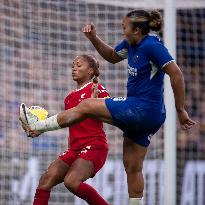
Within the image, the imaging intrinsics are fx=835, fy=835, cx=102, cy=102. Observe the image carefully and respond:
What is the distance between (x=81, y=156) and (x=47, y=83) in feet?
11.0

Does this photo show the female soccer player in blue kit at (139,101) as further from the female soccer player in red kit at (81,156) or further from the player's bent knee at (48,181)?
the player's bent knee at (48,181)

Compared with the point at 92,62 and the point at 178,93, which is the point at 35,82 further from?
the point at 178,93

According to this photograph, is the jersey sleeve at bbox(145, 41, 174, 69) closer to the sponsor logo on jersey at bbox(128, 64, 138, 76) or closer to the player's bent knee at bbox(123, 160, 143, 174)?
the sponsor logo on jersey at bbox(128, 64, 138, 76)

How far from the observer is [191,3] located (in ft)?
35.3

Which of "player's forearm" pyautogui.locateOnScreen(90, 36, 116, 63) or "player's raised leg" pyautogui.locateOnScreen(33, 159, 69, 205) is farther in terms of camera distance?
"player's forearm" pyautogui.locateOnScreen(90, 36, 116, 63)

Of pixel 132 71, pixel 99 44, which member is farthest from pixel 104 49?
pixel 132 71

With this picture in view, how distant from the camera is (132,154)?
22.3 ft

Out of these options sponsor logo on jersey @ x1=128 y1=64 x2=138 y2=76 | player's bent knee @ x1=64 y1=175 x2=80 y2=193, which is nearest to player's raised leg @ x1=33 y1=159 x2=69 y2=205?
player's bent knee @ x1=64 y1=175 x2=80 y2=193

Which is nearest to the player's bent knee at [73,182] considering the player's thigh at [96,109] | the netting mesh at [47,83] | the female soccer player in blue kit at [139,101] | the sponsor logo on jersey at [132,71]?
the female soccer player in blue kit at [139,101]

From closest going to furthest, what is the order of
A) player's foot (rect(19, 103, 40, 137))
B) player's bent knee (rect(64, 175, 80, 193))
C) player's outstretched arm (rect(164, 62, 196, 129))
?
player's outstretched arm (rect(164, 62, 196, 129)) → player's foot (rect(19, 103, 40, 137)) → player's bent knee (rect(64, 175, 80, 193))

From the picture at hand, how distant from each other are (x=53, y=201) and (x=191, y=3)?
308cm

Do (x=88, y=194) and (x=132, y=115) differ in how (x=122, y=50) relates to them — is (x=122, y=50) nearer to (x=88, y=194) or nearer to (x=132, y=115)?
(x=132, y=115)

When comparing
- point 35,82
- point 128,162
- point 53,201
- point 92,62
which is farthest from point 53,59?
point 128,162

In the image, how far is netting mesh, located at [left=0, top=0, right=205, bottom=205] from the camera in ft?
33.3
